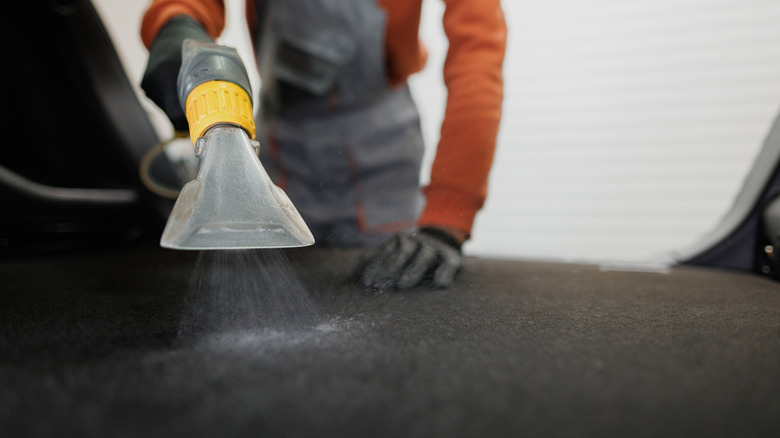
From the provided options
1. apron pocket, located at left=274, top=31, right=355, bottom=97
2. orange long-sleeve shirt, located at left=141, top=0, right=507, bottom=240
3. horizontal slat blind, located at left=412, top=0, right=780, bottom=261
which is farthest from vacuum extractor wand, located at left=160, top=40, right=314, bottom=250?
horizontal slat blind, located at left=412, top=0, right=780, bottom=261

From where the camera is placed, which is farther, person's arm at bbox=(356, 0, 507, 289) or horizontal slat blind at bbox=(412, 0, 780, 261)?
horizontal slat blind at bbox=(412, 0, 780, 261)

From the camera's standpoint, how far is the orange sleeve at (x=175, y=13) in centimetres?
71

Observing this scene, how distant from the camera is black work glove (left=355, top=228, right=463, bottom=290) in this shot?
0.66 meters

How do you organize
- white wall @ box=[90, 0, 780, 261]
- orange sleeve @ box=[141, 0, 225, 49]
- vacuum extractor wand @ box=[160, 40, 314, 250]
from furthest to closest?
white wall @ box=[90, 0, 780, 261]
orange sleeve @ box=[141, 0, 225, 49]
vacuum extractor wand @ box=[160, 40, 314, 250]

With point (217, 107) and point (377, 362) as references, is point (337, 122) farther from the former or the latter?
point (377, 362)

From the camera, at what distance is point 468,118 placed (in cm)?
80

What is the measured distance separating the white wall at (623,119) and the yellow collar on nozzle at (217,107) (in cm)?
125

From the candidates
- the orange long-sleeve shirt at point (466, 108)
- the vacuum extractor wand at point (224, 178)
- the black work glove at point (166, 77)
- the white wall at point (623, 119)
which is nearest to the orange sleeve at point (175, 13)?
the orange long-sleeve shirt at point (466, 108)

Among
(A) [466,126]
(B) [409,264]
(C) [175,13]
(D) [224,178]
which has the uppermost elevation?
(C) [175,13]

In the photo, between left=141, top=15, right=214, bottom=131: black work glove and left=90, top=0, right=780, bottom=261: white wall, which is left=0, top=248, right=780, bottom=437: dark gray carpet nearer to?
left=141, top=15, right=214, bottom=131: black work glove

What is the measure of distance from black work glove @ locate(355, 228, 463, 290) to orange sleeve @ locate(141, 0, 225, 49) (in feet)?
1.64

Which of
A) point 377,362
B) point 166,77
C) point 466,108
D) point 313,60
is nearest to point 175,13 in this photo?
point 166,77

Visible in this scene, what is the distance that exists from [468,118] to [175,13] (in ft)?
1.71

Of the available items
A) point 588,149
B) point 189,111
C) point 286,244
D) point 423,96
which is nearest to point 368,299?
point 286,244
